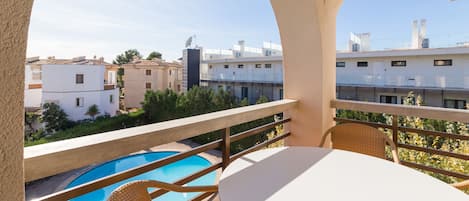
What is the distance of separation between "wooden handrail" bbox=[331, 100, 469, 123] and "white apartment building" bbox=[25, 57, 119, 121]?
51.2 ft

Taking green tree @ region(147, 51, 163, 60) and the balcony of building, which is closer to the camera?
the balcony of building

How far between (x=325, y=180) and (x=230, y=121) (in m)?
0.84

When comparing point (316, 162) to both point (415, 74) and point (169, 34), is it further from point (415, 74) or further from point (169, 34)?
point (169, 34)

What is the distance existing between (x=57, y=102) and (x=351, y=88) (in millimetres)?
15919

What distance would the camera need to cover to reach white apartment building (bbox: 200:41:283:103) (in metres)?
14.6

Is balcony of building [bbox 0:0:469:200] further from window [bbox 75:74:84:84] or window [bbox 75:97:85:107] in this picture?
window [bbox 75:97:85:107]

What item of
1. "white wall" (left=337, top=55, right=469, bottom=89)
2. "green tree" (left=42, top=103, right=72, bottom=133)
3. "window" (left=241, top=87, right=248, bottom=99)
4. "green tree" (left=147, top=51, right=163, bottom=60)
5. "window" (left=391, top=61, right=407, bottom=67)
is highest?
"green tree" (left=147, top=51, right=163, bottom=60)

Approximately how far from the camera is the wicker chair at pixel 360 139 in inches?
77.0

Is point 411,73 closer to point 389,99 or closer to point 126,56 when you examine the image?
point 389,99

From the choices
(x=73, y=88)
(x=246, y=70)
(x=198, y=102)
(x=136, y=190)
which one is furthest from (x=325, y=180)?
(x=73, y=88)

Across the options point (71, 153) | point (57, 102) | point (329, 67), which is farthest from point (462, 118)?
point (57, 102)

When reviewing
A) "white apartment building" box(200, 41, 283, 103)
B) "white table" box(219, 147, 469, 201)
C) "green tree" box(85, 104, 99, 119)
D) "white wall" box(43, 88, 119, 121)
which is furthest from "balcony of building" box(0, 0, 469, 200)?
"green tree" box(85, 104, 99, 119)

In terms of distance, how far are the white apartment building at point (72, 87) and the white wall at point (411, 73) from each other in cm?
1409

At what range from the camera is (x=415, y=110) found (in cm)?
224
